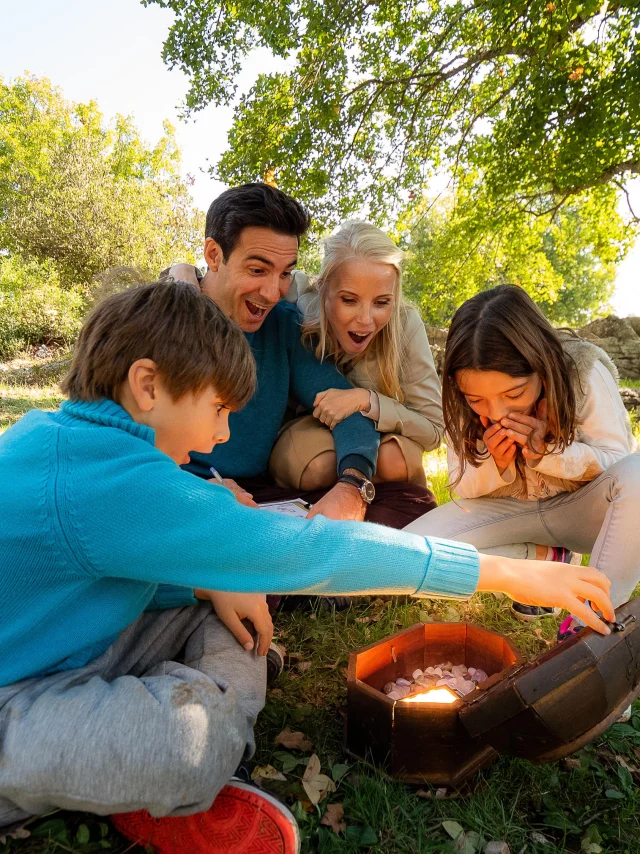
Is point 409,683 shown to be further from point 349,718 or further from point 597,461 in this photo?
point 597,461

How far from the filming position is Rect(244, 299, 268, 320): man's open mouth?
127 inches

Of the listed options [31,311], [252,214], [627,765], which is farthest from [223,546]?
[31,311]

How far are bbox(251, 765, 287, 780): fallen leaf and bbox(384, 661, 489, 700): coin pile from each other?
0.40 metres

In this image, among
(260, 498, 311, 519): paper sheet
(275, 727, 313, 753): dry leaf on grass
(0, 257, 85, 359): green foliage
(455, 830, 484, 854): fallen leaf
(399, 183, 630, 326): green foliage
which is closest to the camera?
(455, 830, 484, 854): fallen leaf

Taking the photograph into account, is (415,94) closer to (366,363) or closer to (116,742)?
(366,363)

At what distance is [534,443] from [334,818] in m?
1.53

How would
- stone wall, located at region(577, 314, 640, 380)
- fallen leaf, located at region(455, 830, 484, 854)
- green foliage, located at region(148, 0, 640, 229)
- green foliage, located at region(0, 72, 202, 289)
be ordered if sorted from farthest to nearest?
green foliage, located at region(0, 72, 202, 289) < stone wall, located at region(577, 314, 640, 380) < green foliage, located at region(148, 0, 640, 229) < fallen leaf, located at region(455, 830, 484, 854)

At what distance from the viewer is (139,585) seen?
1686 millimetres

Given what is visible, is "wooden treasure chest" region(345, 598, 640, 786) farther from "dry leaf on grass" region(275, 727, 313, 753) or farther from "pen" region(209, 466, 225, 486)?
"pen" region(209, 466, 225, 486)

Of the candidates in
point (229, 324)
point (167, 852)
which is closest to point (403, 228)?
point (229, 324)

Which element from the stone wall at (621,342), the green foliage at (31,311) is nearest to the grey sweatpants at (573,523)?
the stone wall at (621,342)

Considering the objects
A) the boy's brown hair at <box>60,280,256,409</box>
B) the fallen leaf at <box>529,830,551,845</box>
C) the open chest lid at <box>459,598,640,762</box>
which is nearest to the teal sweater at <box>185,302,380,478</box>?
the boy's brown hair at <box>60,280,256,409</box>

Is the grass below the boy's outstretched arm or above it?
below

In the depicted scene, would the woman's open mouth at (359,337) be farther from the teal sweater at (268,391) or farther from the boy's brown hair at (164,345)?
the boy's brown hair at (164,345)
